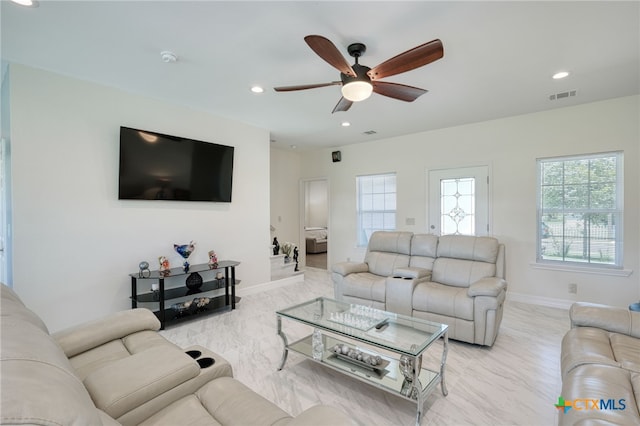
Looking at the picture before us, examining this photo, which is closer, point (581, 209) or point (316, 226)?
point (581, 209)

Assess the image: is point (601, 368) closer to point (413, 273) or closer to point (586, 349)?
point (586, 349)

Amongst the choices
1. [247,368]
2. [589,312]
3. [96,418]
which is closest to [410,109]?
[589,312]

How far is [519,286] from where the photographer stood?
4.38 meters

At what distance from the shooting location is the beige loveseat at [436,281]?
2846mm

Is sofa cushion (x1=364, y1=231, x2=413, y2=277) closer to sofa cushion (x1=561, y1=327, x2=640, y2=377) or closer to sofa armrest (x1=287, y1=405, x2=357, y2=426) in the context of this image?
sofa cushion (x1=561, y1=327, x2=640, y2=377)

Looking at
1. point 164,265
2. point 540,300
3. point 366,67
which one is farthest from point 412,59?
point 540,300

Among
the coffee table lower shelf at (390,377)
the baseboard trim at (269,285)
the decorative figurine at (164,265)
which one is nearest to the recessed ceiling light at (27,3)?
the decorative figurine at (164,265)

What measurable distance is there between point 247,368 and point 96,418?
1965mm

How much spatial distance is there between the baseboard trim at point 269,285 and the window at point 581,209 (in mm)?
3944

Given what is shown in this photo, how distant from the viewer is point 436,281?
3.58 m

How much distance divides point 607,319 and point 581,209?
107 inches

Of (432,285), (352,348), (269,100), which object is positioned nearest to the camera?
(352,348)

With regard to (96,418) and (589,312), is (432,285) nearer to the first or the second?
(589,312)

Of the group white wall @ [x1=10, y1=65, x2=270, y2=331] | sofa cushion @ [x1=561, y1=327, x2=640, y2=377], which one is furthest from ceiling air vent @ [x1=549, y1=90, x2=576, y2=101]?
white wall @ [x1=10, y1=65, x2=270, y2=331]
